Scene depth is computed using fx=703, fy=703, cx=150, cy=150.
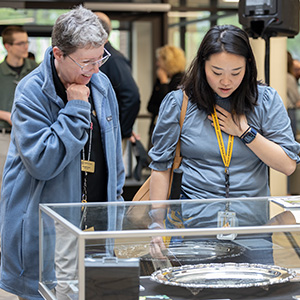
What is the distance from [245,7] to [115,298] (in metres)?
3.49

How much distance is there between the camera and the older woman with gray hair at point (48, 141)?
8.11ft

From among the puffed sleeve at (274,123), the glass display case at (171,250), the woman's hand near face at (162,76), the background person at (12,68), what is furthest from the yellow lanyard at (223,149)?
the woman's hand near face at (162,76)

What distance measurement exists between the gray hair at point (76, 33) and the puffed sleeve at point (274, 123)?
2.47 feet

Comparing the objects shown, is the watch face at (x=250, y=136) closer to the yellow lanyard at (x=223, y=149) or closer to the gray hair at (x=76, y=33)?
the yellow lanyard at (x=223, y=149)

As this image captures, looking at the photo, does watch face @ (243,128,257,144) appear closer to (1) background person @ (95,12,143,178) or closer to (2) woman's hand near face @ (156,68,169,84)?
(1) background person @ (95,12,143,178)

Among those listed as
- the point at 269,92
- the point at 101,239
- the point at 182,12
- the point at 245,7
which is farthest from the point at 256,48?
the point at 101,239

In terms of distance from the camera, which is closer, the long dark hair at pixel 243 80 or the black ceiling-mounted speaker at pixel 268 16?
the long dark hair at pixel 243 80

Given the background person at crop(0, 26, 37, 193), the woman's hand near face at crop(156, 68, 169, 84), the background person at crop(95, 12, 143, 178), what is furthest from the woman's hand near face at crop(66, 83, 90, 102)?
the woman's hand near face at crop(156, 68, 169, 84)

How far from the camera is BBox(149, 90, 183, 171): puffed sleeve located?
2.90 meters

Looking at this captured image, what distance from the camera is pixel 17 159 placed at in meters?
2.59

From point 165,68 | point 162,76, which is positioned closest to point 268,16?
point 165,68

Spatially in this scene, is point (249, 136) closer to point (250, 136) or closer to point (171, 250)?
point (250, 136)

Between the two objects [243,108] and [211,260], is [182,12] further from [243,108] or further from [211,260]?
[211,260]

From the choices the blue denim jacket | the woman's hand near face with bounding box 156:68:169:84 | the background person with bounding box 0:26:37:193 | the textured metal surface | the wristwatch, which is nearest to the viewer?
the textured metal surface
